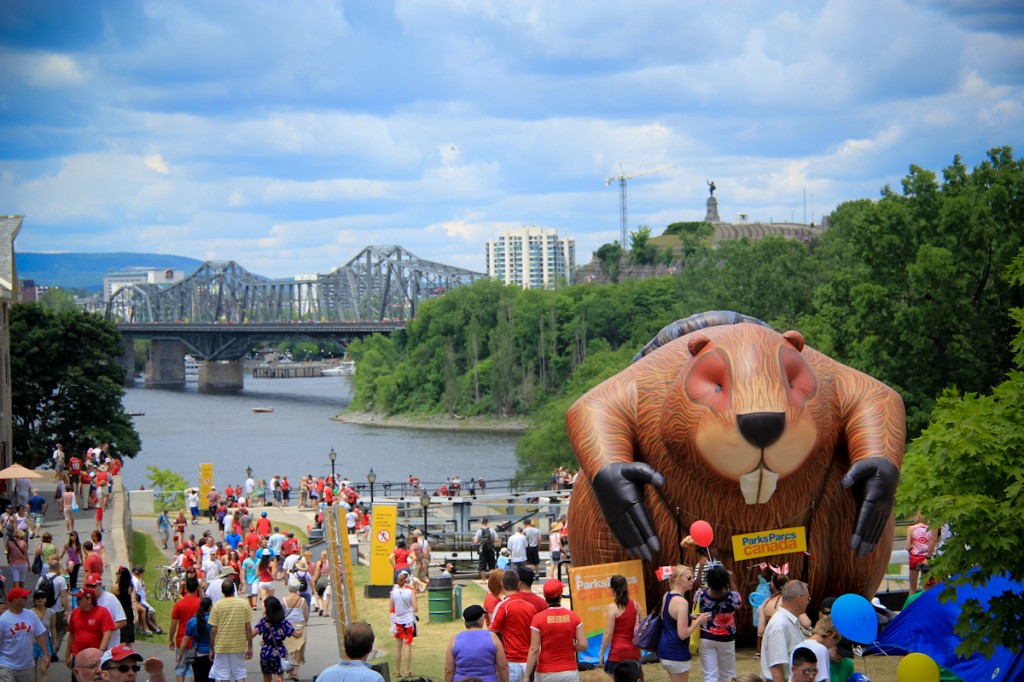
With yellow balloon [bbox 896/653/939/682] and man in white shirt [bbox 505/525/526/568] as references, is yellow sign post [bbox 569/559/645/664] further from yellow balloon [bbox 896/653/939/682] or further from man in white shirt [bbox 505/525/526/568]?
man in white shirt [bbox 505/525/526/568]

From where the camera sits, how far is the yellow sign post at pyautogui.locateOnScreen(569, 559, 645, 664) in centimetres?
1184

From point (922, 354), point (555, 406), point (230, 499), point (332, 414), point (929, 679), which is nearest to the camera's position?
point (929, 679)

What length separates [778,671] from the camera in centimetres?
857

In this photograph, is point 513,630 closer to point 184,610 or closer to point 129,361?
point 184,610

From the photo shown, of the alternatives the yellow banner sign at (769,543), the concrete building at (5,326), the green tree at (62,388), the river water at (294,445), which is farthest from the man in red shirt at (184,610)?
the river water at (294,445)

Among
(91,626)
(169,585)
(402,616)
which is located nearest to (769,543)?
(402,616)

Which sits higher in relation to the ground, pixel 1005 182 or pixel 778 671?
pixel 1005 182

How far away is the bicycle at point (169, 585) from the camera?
805 inches

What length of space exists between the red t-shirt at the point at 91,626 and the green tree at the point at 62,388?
36031mm

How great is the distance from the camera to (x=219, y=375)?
5487 inches

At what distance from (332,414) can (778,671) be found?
99530mm

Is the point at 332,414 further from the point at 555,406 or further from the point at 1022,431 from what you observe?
the point at 1022,431

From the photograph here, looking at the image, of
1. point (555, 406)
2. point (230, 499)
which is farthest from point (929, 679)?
point (555, 406)

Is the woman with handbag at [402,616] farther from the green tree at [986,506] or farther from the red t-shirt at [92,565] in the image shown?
the green tree at [986,506]
